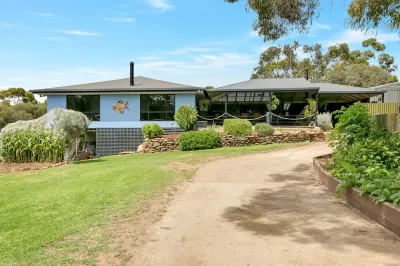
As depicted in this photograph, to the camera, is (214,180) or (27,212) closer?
(27,212)

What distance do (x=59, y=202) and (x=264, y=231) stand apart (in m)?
4.12

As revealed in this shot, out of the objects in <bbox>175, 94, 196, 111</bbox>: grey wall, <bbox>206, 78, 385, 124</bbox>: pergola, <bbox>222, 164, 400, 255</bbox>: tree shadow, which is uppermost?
<bbox>206, 78, 385, 124</bbox>: pergola

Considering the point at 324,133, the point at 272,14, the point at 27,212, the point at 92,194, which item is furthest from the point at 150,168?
the point at 324,133

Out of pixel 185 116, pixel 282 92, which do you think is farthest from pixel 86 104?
pixel 282 92

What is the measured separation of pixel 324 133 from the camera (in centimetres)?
1989

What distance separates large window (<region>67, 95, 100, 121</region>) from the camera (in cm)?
2447

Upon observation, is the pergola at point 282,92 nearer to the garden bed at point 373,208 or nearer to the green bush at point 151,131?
the green bush at point 151,131

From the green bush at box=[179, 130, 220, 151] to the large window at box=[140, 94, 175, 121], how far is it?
624 centimetres

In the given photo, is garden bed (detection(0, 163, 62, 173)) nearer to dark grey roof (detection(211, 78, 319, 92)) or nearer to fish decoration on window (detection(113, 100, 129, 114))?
fish decoration on window (detection(113, 100, 129, 114))

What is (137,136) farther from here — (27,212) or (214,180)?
(27,212)

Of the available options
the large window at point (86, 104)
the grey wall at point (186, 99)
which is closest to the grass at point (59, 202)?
the grey wall at point (186, 99)

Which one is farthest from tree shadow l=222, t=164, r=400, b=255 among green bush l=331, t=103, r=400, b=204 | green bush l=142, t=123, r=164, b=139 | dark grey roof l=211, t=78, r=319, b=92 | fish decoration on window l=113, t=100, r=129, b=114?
fish decoration on window l=113, t=100, r=129, b=114

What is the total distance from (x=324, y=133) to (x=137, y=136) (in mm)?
12534

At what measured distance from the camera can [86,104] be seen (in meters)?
24.6
